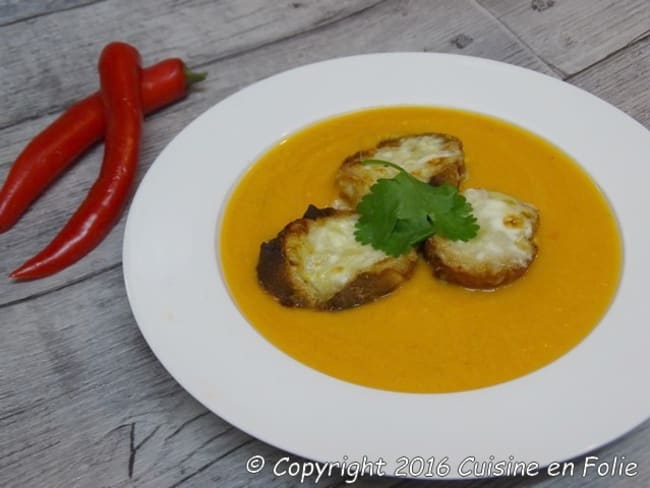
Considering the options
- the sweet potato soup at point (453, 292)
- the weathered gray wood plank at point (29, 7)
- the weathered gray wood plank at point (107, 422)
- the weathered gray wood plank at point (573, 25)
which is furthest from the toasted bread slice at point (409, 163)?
the weathered gray wood plank at point (29, 7)

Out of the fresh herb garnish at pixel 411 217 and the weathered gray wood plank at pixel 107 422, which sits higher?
the fresh herb garnish at pixel 411 217

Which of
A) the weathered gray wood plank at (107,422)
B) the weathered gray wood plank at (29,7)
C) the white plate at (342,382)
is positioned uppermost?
the weathered gray wood plank at (29,7)

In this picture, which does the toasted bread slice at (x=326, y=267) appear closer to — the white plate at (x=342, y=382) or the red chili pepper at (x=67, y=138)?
the white plate at (x=342, y=382)

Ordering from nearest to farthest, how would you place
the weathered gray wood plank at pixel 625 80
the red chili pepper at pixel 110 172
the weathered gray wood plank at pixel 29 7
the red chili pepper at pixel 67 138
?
the red chili pepper at pixel 110 172 → the red chili pepper at pixel 67 138 → the weathered gray wood plank at pixel 625 80 → the weathered gray wood plank at pixel 29 7

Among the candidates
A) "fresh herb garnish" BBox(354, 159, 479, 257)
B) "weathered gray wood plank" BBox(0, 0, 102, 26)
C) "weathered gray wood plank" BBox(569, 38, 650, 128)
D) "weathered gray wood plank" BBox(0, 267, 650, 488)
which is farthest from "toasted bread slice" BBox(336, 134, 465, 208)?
"weathered gray wood plank" BBox(0, 0, 102, 26)

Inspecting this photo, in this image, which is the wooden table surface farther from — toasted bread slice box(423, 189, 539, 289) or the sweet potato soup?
toasted bread slice box(423, 189, 539, 289)

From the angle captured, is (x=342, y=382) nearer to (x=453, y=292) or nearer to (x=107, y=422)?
(x=453, y=292)

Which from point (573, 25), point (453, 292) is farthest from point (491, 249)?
point (573, 25)

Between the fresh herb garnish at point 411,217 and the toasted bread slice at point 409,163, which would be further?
the toasted bread slice at point 409,163

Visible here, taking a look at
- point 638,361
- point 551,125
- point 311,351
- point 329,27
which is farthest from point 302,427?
point 329,27
